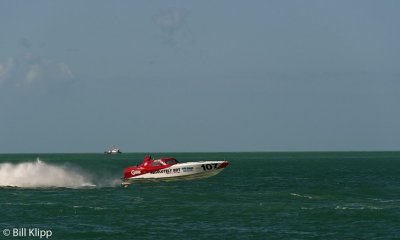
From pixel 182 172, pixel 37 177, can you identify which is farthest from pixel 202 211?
pixel 37 177

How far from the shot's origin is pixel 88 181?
288ft

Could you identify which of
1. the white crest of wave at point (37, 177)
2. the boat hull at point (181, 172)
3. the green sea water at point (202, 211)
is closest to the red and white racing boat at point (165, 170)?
the boat hull at point (181, 172)

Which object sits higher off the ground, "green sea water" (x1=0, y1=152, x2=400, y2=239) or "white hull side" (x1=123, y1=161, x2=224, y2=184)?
"white hull side" (x1=123, y1=161, x2=224, y2=184)

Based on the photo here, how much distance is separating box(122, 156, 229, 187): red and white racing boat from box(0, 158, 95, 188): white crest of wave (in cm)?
519

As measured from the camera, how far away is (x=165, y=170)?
265 ft

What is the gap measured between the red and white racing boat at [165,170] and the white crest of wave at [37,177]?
5.19m

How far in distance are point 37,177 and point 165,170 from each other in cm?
1721

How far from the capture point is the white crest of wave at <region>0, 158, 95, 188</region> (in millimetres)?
84312

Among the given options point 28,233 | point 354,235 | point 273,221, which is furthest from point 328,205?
point 28,233

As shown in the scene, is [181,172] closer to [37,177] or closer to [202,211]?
[37,177]

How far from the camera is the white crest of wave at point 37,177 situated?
84.3 m

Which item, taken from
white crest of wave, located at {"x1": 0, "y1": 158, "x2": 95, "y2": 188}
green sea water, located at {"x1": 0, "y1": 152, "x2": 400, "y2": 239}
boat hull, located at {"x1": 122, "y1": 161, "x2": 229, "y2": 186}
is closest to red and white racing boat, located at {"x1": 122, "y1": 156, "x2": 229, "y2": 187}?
boat hull, located at {"x1": 122, "y1": 161, "x2": 229, "y2": 186}

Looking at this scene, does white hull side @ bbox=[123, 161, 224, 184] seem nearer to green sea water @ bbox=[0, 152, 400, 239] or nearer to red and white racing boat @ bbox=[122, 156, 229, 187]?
red and white racing boat @ bbox=[122, 156, 229, 187]

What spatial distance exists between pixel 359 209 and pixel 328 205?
Answer: 11.6 ft
